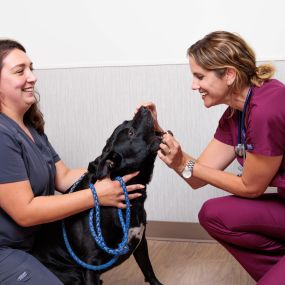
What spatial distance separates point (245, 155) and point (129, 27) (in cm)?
111

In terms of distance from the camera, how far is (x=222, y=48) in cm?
162

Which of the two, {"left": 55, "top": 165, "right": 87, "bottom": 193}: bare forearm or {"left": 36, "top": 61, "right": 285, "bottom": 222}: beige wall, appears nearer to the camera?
{"left": 55, "top": 165, "right": 87, "bottom": 193}: bare forearm

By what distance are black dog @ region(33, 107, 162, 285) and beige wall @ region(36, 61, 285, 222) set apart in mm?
784

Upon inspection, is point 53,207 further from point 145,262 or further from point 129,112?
point 129,112

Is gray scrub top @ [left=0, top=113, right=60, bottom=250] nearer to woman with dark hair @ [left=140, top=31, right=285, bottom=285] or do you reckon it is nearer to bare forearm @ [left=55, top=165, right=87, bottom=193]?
bare forearm @ [left=55, top=165, right=87, bottom=193]

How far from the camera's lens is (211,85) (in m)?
1.67

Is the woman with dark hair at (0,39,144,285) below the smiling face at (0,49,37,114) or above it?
below

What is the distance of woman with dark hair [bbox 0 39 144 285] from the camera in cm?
151

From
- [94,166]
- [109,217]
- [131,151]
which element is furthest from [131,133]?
[109,217]

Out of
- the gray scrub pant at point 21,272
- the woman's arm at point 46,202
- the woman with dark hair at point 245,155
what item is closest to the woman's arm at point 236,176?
the woman with dark hair at point 245,155

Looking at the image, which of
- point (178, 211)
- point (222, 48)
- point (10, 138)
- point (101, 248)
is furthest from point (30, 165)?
point (178, 211)

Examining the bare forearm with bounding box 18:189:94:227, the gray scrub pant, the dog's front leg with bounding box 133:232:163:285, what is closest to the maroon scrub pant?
the dog's front leg with bounding box 133:232:163:285

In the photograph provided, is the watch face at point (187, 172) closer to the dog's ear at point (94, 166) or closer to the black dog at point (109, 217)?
the black dog at point (109, 217)

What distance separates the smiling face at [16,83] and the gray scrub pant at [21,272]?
53 cm
